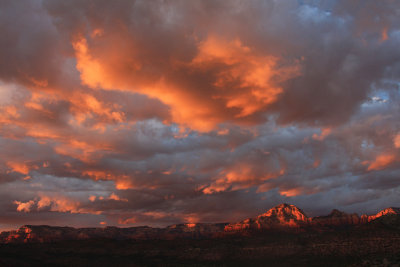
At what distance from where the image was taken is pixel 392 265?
17800cm

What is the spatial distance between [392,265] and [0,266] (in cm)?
19414

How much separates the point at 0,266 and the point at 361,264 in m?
190

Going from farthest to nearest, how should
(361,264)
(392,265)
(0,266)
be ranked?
1. (361,264)
2. (392,265)
3. (0,266)

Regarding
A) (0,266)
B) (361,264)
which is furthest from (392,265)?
(0,266)

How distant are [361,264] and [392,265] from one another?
2231 cm

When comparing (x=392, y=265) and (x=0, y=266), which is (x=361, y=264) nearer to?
(x=392, y=265)

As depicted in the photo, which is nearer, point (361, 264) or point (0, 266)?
point (0, 266)

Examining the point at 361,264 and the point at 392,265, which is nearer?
the point at 392,265

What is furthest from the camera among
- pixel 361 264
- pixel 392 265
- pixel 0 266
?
pixel 361 264

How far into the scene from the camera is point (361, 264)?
198125mm

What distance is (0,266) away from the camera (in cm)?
16512
